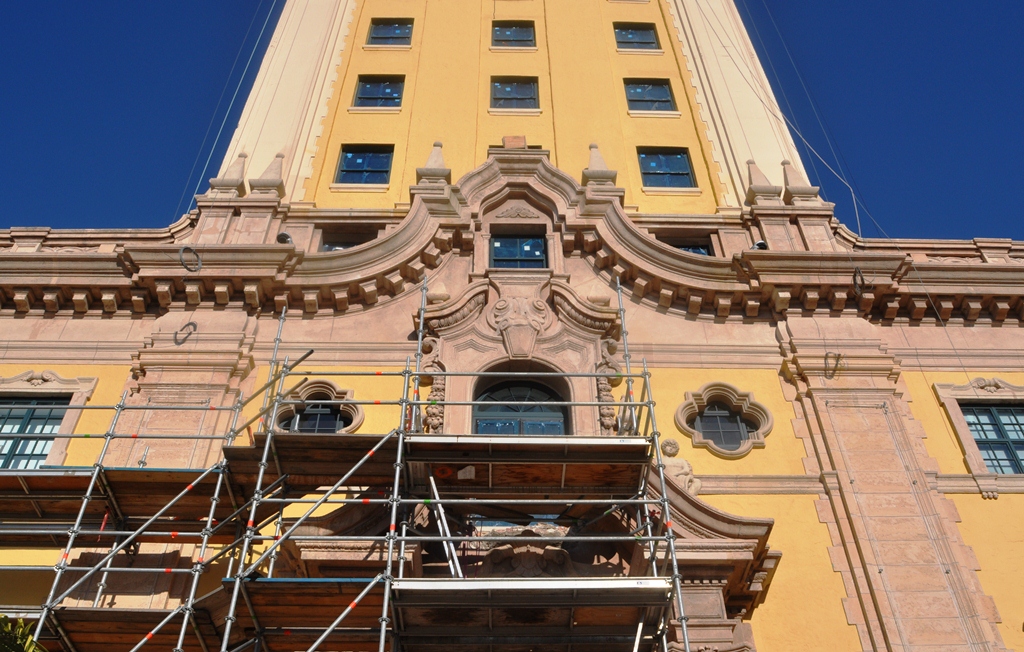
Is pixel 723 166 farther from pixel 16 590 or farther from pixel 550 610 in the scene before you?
pixel 16 590

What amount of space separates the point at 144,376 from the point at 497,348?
20.7 feet

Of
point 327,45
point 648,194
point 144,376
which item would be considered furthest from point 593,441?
point 327,45

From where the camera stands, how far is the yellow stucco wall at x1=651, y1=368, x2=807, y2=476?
1764 centimetres

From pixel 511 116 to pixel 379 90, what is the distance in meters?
3.86

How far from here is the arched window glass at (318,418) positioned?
18.3 metres

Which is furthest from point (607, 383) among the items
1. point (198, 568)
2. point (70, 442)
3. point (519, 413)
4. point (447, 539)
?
point (70, 442)

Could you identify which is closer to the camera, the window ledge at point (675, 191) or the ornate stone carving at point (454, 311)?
the ornate stone carving at point (454, 311)

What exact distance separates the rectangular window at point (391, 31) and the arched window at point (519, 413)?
14855 millimetres

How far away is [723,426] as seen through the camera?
18500 millimetres

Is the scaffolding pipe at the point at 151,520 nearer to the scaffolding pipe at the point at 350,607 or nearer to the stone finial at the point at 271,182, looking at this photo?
the scaffolding pipe at the point at 350,607

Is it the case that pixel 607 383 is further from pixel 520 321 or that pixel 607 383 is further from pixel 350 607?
pixel 350 607

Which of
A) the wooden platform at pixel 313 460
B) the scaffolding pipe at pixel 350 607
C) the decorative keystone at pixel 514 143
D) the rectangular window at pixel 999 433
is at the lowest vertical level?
the scaffolding pipe at pixel 350 607

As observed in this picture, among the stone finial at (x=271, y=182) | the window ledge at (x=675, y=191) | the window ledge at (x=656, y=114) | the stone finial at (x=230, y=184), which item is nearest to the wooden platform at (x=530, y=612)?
the stone finial at (x=271, y=182)

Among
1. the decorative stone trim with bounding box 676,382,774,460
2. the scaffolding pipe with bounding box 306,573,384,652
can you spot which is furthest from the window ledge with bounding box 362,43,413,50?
the scaffolding pipe with bounding box 306,573,384,652
